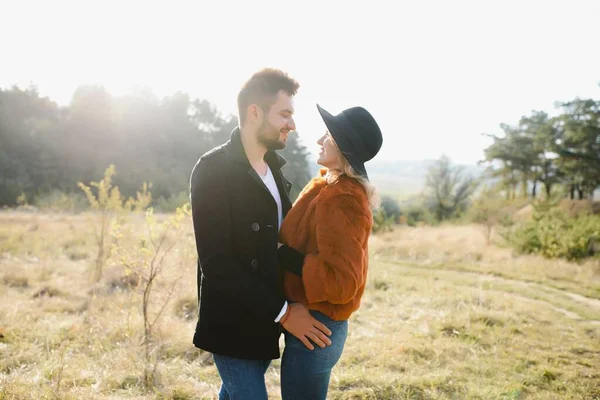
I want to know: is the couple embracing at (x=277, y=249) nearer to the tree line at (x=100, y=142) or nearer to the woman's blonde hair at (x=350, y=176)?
the woman's blonde hair at (x=350, y=176)

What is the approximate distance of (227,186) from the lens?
1.75 metres

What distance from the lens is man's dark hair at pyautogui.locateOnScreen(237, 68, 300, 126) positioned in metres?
1.87

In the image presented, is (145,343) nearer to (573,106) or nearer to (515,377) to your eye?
(515,377)

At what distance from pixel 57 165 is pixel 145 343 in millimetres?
25373

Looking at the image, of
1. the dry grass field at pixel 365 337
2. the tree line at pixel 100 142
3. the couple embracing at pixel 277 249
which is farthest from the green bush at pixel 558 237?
the tree line at pixel 100 142

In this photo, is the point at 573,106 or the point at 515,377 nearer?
the point at 515,377

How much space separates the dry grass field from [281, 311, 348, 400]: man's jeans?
1911mm

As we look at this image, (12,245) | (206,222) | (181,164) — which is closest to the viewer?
(206,222)

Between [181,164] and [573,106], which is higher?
[573,106]

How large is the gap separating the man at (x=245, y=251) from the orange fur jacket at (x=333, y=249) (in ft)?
0.29

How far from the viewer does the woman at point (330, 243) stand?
1.64 meters

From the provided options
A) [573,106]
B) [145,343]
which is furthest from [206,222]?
[573,106]

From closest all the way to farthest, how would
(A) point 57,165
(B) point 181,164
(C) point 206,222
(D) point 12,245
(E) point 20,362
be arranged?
(C) point 206,222
(E) point 20,362
(D) point 12,245
(A) point 57,165
(B) point 181,164

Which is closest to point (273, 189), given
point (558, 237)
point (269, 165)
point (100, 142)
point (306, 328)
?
point (269, 165)
